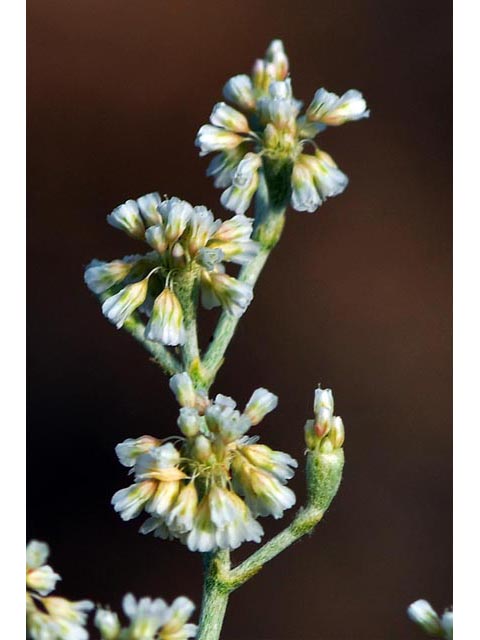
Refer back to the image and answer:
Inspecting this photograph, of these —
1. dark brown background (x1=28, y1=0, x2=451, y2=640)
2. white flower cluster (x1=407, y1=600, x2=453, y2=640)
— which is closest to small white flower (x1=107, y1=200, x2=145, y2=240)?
white flower cluster (x1=407, y1=600, x2=453, y2=640)

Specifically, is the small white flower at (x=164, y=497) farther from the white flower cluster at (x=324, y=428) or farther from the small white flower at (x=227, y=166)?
the small white flower at (x=227, y=166)

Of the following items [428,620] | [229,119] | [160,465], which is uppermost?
[229,119]

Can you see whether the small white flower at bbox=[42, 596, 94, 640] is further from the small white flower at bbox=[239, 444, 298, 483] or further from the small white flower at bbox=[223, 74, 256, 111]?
the small white flower at bbox=[223, 74, 256, 111]

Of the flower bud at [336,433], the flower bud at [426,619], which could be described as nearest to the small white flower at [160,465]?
the flower bud at [336,433]

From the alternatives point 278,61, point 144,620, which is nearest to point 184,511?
point 144,620

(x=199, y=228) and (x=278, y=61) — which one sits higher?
(x=278, y=61)

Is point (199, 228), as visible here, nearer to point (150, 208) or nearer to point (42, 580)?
point (150, 208)
